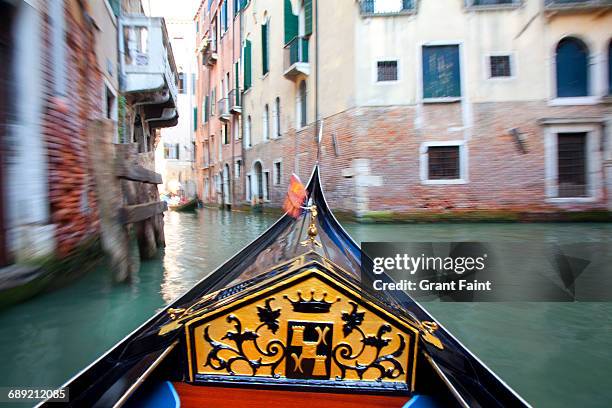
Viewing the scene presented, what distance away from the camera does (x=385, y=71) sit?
19.7 feet

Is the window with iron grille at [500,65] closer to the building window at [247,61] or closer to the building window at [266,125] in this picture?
the building window at [266,125]

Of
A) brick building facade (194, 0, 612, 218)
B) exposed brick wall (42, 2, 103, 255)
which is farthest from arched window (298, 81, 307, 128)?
exposed brick wall (42, 2, 103, 255)

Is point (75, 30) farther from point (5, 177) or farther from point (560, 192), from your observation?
point (560, 192)

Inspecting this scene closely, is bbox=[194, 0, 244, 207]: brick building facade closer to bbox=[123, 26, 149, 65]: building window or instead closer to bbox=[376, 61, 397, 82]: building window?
bbox=[376, 61, 397, 82]: building window

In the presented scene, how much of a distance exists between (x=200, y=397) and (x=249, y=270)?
610 mm

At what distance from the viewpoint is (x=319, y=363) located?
2.72 ft

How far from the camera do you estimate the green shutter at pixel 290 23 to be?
7.32 metres

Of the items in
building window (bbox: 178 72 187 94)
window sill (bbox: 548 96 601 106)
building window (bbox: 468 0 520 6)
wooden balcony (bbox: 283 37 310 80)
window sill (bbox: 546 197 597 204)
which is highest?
building window (bbox: 178 72 187 94)

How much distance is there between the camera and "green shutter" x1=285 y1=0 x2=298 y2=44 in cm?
732

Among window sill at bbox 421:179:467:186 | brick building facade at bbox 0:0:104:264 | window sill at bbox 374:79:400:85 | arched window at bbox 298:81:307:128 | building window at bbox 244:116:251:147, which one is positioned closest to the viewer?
brick building facade at bbox 0:0:104:264

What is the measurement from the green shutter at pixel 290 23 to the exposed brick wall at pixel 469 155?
2.26 metres

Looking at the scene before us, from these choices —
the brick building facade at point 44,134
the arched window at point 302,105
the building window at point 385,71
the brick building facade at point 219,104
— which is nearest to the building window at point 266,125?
the brick building facade at point 219,104

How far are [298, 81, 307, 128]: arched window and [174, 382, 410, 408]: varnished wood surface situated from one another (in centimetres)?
714

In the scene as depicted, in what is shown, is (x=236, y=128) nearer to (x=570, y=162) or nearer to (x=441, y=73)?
(x=441, y=73)
